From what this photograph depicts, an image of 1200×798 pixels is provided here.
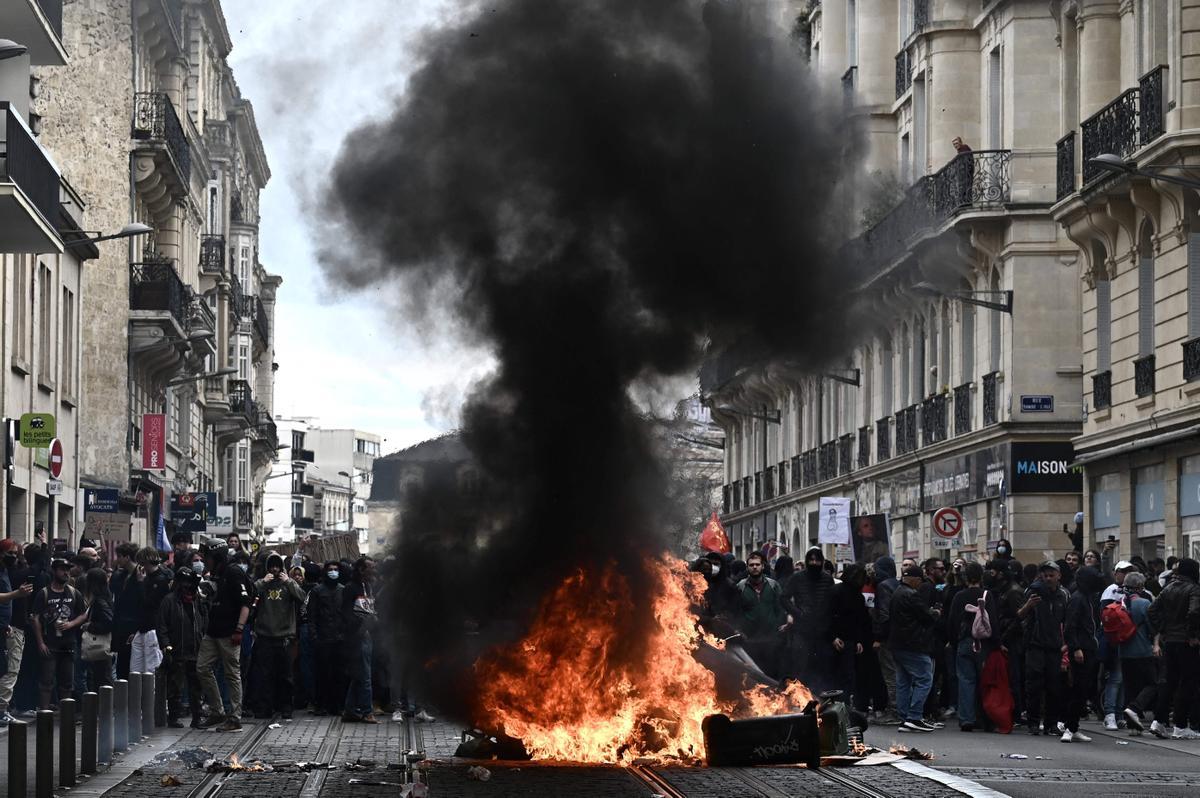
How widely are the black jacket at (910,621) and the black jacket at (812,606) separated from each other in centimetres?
63

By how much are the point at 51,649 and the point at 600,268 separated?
22.6ft

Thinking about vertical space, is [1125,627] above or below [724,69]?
below

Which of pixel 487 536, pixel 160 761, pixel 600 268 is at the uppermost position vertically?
pixel 600 268

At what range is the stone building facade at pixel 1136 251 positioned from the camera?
27.8 m

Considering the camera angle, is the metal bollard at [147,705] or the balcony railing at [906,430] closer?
the metal bollard at [147,705]

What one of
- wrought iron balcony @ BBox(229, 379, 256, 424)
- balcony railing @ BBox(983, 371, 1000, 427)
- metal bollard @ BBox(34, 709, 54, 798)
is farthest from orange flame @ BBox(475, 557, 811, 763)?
wrought iron balcony @ BBox(229, 379, 256, 424)

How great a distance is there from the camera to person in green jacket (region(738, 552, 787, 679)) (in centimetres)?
2047

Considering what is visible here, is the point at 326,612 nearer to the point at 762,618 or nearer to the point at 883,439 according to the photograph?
the point at 762,618

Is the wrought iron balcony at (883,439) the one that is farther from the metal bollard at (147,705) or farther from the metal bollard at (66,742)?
the metal bollard at (66,742)

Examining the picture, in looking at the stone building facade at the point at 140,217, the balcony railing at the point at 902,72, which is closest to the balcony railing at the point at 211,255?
the stone building facade at the point at 140,217

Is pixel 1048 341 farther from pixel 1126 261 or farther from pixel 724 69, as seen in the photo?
pixel 724 69

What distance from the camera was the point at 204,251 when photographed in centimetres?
6353

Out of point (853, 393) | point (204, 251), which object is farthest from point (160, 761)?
point (204, 251)

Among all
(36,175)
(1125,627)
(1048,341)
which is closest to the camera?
(1125,627)
